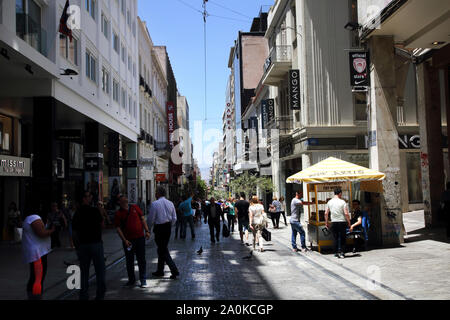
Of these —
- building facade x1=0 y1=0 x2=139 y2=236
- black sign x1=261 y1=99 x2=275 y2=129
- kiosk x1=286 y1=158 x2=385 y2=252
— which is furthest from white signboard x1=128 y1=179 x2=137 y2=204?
kiosk x1=286 y1=158 x2=385 y2=252

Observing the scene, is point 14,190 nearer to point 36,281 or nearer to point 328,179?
point 328,179

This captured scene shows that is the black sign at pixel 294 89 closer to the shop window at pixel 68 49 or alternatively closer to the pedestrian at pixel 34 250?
the shop window at pixel 68 49

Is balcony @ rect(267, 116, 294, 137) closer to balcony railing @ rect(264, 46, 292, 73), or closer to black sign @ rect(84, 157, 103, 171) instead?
balcony railing @ rect(264, 46, 292, 73)

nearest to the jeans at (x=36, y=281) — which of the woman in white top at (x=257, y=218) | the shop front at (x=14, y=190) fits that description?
the woman in white top at (x=257, y=218)

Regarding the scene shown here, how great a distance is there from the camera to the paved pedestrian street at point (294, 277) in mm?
7148

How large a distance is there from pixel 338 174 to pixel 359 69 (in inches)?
133

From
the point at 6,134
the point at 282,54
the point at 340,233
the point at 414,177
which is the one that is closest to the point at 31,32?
the point at 6,134

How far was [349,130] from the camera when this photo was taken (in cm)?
2236

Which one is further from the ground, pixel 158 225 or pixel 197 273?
pixel 158 225

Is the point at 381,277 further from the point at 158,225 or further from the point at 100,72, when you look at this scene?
the point at 100,72

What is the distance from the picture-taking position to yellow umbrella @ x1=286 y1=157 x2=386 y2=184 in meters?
11.9

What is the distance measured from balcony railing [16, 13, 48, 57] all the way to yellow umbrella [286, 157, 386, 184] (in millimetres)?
9558
